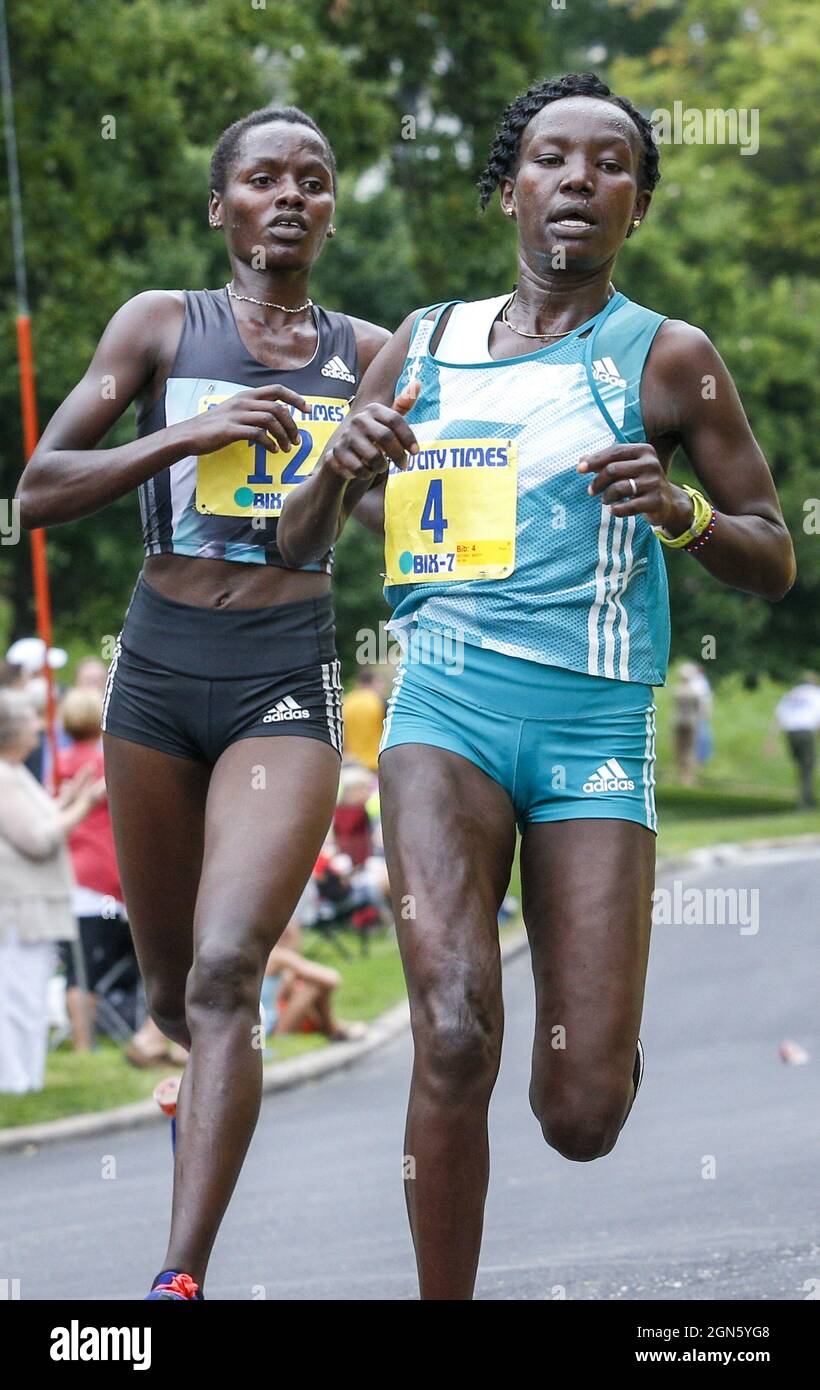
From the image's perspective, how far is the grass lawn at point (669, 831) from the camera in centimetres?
1043

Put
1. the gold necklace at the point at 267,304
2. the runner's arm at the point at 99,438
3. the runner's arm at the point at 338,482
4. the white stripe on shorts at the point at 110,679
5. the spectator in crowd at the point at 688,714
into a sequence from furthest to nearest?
the spectator in crowd at the point at 688,714
the gold necklace at the point at 267,304
the white stripe on shorts at the point at 110,679
the runner's arm at the point at 99,438
the runner's arm at the point at 338,482

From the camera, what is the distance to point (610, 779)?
→ 14.6 feet

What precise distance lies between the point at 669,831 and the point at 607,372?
23.6m

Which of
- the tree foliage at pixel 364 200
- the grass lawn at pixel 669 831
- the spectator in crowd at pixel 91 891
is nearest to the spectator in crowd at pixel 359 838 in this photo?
the grass lawn at pixel 669 831

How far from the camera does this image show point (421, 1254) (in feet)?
13.5

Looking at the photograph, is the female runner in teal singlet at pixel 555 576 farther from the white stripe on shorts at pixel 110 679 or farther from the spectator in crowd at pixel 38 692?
the spectator in crowd at pixel 38 692

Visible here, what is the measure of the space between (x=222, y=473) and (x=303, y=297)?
544 mm

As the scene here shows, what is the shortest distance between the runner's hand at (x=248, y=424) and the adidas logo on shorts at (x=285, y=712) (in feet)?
1.76

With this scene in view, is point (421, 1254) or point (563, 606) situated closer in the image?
point (421, 1254)

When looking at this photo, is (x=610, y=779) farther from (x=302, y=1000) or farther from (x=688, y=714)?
(x=688, y=714)

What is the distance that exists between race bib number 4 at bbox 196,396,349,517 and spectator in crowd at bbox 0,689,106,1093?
5645 mm
